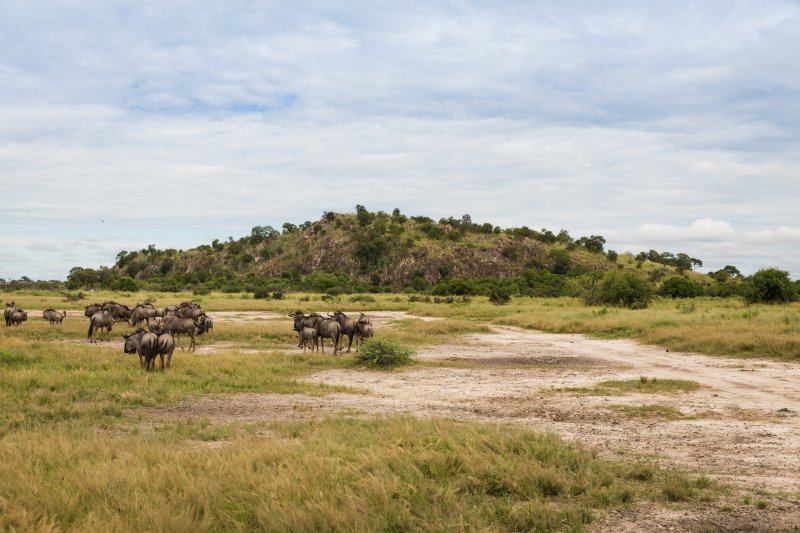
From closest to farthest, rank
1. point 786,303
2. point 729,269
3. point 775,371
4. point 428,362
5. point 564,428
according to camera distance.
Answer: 1. point 564,428
2. point 775,371
3. point 428,362
4. point 786,303
5. point 729,269

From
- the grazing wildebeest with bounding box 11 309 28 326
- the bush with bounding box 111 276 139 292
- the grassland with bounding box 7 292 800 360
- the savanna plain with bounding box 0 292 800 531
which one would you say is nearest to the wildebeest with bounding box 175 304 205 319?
the savanna plain with bounding box 0 292 800 531

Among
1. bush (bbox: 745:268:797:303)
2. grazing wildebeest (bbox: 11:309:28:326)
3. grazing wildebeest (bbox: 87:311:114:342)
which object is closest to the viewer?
grazing wildebeest (bbox: 87:311:114:342)

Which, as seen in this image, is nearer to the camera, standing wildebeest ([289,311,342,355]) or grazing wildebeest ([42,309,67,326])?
standing wildebeest ([289,311,342,355])

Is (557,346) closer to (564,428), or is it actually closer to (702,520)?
(564,428)

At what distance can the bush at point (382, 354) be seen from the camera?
22578 millimetres

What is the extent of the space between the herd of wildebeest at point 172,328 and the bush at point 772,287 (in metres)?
A: 41.6

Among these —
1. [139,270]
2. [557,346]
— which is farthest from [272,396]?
[139,270]

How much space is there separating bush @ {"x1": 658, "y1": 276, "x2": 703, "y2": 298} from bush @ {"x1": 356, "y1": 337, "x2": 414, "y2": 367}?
69098mm

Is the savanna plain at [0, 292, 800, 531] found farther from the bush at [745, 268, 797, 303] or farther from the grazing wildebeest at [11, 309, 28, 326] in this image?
the bush at [745, 268, 797, 303]

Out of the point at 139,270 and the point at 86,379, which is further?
the point at 139,270

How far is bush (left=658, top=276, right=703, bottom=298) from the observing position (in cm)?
8238

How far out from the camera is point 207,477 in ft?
26.1

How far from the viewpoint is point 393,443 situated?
9867mm

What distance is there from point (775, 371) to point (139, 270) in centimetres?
17783
